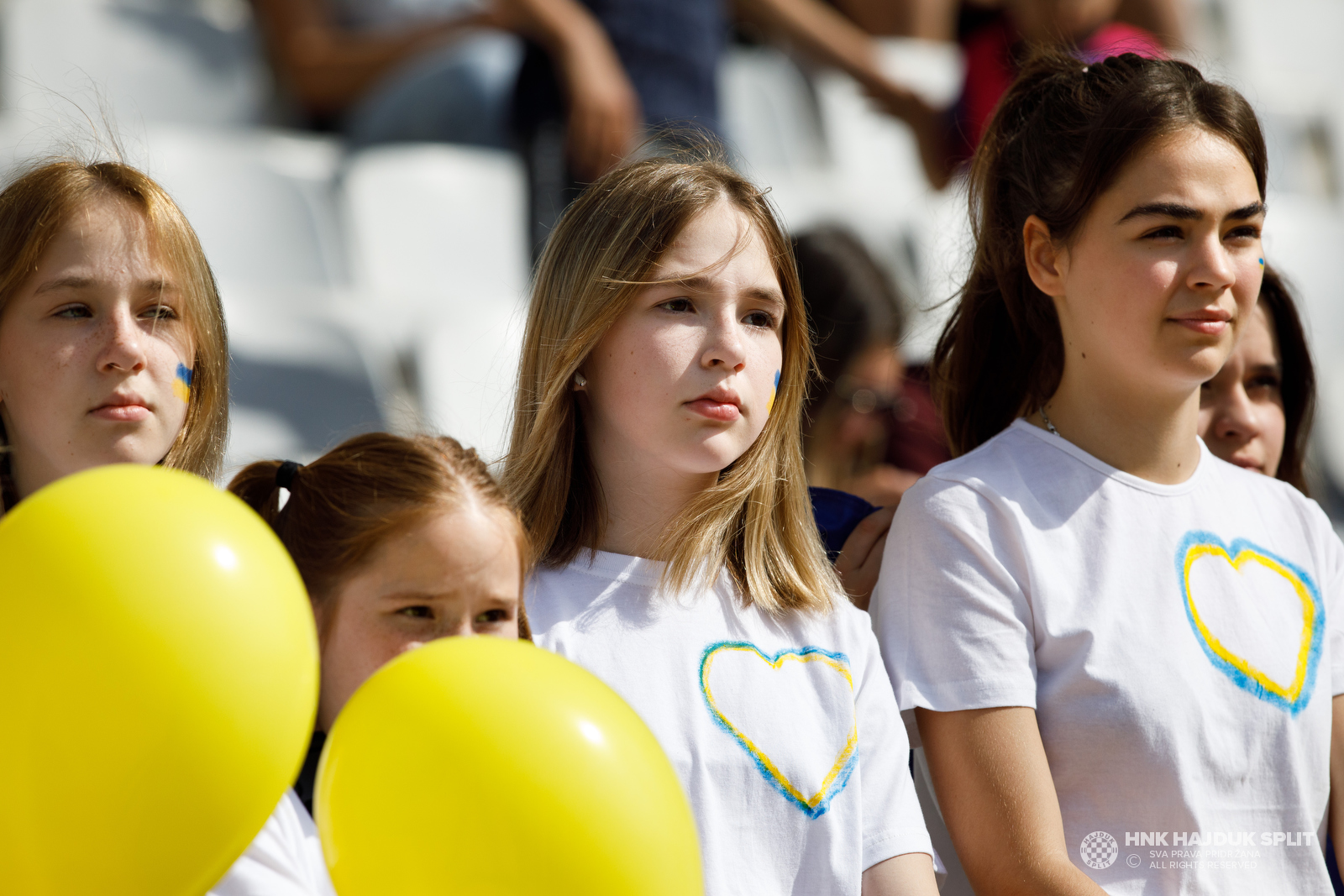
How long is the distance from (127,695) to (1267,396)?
1.73 m

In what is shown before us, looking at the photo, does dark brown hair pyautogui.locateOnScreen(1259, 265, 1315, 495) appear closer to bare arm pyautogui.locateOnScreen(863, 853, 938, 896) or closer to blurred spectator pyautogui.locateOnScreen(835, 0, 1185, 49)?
bare arm pyautogui.locateOnScreen(863, 853, 938, 896)

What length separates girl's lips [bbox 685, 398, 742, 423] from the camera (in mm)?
1477

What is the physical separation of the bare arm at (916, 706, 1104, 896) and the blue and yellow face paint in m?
0.90

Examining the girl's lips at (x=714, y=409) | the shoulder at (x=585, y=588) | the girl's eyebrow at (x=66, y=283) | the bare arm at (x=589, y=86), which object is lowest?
the shoulder at (x=585, y=588)

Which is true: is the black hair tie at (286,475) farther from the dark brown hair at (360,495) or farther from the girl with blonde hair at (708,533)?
the girl with blonde hair at (708,533)

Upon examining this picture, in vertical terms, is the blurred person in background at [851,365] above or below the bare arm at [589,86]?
below

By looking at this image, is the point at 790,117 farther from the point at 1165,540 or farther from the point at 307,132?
the point at 1165,540

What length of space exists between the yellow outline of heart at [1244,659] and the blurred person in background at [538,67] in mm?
1342

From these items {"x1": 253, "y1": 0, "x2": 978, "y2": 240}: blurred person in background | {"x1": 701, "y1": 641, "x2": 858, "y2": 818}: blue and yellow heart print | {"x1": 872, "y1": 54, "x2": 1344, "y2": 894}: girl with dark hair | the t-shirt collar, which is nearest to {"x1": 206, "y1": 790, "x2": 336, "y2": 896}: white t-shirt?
{"x1": 701, "y1": 641, "x2": 858, "y2": 818}: blue and yellow heart print

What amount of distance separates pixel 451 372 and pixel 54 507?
90.0 inches

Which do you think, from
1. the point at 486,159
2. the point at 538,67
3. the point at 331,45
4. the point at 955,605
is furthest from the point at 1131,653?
the point at 331,45

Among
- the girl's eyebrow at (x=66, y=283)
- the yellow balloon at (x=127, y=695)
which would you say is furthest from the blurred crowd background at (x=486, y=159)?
the yellow balloon at (x=127, y=695)

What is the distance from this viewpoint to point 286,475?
4.78ft

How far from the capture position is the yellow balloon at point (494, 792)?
0.93 metres
